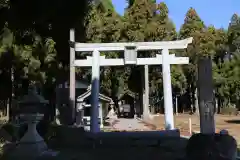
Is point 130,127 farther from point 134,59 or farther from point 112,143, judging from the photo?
point 112,143

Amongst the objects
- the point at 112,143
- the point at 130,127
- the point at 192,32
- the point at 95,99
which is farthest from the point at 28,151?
the point at 192,32

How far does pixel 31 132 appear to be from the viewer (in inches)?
364

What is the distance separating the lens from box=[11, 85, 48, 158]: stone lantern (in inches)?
356

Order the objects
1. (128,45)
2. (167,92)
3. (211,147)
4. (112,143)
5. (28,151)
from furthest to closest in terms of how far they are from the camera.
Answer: (167,92)
(128,45)
(112,143)
(28,151)
(211,147)

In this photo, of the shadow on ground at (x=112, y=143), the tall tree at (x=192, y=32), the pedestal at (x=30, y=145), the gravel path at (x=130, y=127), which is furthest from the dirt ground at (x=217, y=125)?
the tall tree at (x=192, y=32)

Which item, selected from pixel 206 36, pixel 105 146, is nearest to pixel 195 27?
pixel 206 36

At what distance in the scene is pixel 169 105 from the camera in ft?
48.2

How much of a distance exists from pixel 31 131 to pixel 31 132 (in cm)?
3

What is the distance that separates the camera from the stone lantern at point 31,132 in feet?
29.6

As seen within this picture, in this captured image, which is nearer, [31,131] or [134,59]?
[31,131]

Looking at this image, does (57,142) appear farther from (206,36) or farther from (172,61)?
(206,36)

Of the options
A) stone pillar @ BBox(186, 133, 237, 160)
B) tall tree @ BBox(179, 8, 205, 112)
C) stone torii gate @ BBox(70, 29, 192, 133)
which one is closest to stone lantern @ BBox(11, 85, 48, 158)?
stone pillar @ BBox(186, 133, 237, 160)

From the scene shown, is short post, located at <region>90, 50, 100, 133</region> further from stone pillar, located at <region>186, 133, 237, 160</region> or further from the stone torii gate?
stone pillar, located at <region>186, 133, 237, 160</region>

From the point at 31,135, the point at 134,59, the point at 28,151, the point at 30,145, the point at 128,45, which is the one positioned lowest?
the point at 28,151
